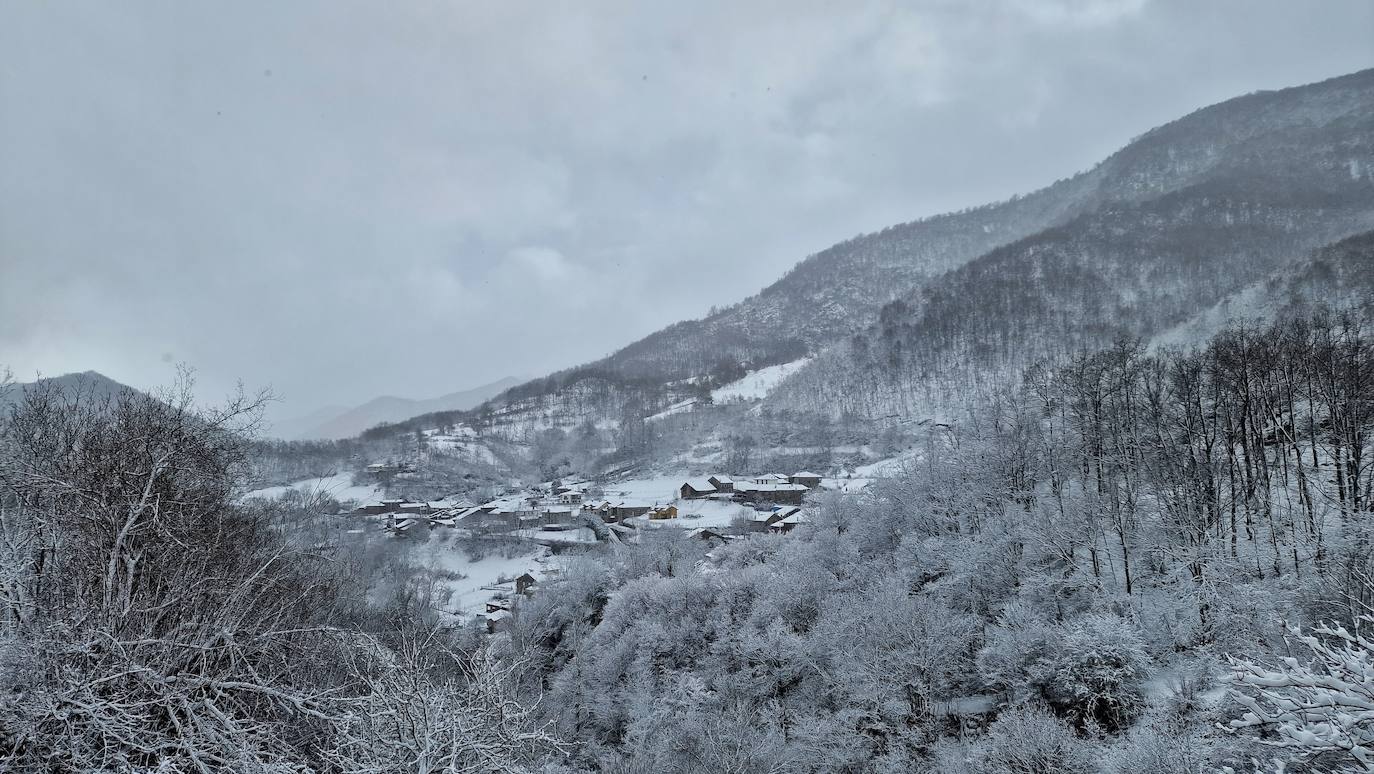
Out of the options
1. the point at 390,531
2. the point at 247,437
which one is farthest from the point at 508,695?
the point at 390,531

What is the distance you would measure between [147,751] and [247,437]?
9441 mm

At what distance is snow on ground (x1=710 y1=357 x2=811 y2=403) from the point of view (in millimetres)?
125200

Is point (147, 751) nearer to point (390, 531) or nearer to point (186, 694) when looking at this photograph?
point (186, 694)

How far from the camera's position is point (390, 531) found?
61406 mm

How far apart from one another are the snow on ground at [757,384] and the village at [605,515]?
167 ft

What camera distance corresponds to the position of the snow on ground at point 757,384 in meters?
125

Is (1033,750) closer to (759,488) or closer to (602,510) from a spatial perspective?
(759,488)

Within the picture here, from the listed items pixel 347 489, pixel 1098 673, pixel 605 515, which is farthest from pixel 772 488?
pixel 347 489

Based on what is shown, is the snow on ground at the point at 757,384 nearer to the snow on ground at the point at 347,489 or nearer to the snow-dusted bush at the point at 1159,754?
the snow on ground at the point at 347,489

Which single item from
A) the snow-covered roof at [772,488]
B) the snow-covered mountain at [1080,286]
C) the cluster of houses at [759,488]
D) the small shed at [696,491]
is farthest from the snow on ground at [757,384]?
the snow-covered roof at [772,488]

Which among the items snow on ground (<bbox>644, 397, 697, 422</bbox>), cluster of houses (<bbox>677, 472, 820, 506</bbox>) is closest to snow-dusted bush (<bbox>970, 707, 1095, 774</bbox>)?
cluster of houses (<bbox>677, 472, 820, 506</bbox>)

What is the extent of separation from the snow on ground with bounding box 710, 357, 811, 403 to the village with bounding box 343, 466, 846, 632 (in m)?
50.8

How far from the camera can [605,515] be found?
2452 inches

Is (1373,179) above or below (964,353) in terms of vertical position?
above
